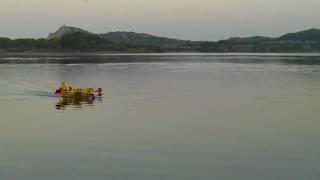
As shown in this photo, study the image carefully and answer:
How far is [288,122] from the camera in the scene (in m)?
24.3

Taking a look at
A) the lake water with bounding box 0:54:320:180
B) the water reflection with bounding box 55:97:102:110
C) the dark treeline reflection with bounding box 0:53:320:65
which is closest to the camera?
the lake water with bounding box 0:54:320:180

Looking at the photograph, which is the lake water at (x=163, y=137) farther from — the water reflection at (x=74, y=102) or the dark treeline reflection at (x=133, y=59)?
the dark treeline reflection at (x=133, y=59)

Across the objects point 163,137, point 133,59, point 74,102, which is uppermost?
point 163,137

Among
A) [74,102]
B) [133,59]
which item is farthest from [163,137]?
[133,59]

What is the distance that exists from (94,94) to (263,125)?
52.2 feet

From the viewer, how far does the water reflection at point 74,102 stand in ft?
102

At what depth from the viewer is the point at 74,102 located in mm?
33125

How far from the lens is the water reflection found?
102 feet

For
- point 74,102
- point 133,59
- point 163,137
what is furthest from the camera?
point 133,59

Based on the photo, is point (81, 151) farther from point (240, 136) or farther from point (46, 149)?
point (240, 136)

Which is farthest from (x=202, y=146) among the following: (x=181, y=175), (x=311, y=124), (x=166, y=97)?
(x=166, y=97)

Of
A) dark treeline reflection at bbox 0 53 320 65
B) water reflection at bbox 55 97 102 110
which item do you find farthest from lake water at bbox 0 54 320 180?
dark treeline reflection at bbox 0 53 320 65

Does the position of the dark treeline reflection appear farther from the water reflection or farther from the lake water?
the water reflection

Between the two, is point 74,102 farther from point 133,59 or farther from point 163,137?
point 133,59
